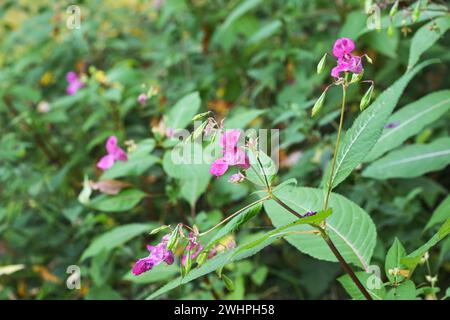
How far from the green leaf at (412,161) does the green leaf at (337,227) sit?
36 centimetres

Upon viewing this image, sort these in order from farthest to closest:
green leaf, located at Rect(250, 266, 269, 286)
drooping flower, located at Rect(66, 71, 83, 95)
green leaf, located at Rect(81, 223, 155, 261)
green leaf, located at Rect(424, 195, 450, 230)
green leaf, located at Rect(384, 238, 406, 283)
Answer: drooping flower, located at Rect(66, 71, 83, 95), green leaf, located at Rect(250, 266, 269, 286), green leaf, located at Rect(81, 223, 155, 261), green leaf, located at Rect(424, 195, 450, 230), green leaf, located at Rect(384, 238, 406, 283)

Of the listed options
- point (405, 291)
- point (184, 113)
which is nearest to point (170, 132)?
point (184, 113)

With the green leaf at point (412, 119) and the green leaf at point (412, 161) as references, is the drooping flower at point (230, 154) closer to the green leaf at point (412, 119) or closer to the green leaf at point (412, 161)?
the green leaf at point (412, 119)

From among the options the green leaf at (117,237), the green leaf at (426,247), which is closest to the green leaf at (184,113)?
the green leaf at (117,237)

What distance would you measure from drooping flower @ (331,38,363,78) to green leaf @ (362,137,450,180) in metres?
0.54

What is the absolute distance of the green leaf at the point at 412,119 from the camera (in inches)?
52.5

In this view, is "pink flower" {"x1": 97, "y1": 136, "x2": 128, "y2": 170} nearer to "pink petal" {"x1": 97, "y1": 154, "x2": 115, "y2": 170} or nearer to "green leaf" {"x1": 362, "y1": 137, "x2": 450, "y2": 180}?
"pink petal" {"x1": 97, "y1": 154, "x2": 115, "y2": 170}

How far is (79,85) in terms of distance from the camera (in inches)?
89.4

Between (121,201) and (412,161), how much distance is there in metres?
0.77

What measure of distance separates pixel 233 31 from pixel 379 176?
112cm

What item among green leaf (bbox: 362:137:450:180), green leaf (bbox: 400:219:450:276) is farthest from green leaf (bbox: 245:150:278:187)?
green leaf (bbox: 362:137:450:180)

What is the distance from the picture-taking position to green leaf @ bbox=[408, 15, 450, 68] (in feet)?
4.25

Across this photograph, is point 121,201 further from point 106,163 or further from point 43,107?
point 43,107
